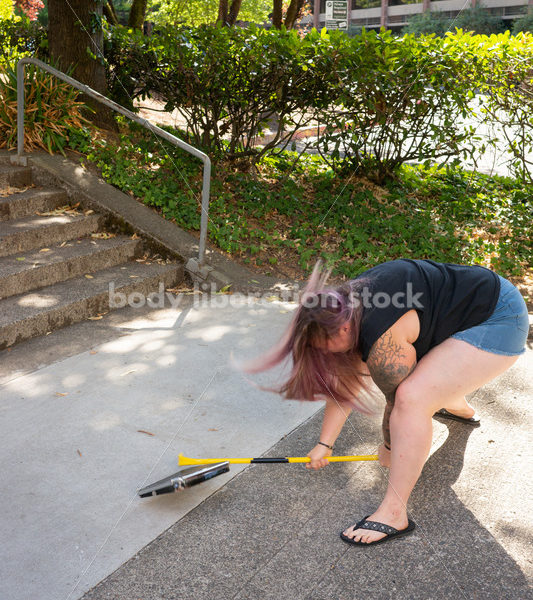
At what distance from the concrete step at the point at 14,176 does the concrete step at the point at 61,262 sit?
100 centimetres

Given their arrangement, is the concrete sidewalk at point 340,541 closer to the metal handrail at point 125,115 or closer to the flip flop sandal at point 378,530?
the flip flop sandal at point 378,530

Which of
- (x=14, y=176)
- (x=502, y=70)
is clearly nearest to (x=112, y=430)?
(x=14, y=176)

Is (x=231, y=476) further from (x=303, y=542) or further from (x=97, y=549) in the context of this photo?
(x=97, y=549)

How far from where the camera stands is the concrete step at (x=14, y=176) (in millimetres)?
5559

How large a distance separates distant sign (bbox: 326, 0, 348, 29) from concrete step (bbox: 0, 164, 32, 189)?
12.2ft

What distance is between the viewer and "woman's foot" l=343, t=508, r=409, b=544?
7.81 ft

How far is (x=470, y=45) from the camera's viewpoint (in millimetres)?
6473

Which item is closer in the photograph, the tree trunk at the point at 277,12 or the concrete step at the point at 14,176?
the concrete step at the point at 14,176

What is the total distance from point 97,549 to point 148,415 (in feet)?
3.23

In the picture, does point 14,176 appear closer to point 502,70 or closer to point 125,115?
point 125,115

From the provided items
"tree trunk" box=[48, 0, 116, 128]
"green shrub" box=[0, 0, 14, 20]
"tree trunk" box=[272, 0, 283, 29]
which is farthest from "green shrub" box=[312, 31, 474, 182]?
"green shrub" box=[0, 0, 14, 20]

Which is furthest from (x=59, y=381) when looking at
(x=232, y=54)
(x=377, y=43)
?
(x=377, y=43)

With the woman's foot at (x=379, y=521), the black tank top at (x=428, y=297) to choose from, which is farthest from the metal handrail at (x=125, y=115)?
the woman's foot at (x=379, y=521)

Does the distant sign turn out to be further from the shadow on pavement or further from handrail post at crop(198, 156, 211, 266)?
the shadow on pavement
